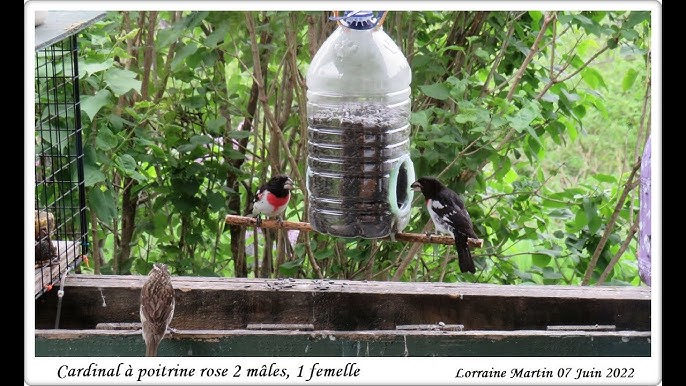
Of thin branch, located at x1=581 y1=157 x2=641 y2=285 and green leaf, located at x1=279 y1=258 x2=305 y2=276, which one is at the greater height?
thin branch, located at x1=581 y1=157 x2=641 y2=285

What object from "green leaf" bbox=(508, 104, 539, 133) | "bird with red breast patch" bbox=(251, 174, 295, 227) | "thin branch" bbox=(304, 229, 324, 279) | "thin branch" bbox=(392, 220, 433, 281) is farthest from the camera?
"thin branch" bbox=(304, 229, 324, 279)

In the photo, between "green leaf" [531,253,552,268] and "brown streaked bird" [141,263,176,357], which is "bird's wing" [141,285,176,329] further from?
"green leaf" [531,253,552,268]

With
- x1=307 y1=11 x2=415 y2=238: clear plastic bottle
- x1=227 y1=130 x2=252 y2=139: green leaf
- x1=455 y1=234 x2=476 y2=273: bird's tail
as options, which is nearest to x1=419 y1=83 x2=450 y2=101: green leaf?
x1=307 y1=11 x2=415 y2=238: clear plastic bottle

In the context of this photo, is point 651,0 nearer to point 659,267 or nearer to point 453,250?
point 659,267

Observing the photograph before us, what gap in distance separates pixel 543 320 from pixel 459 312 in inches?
11.1

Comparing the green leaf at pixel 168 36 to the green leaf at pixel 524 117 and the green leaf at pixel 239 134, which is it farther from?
the green leaf at pixel 524 117

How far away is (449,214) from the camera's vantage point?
381cm

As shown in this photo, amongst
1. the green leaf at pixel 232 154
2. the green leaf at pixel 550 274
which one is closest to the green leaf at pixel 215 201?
the green leaf at pixel 232 154

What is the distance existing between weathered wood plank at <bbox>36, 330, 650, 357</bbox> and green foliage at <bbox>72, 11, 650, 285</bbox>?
978mm

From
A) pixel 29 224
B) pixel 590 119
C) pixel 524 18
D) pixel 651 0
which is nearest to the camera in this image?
pixel 29 224

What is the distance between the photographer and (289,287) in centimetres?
343

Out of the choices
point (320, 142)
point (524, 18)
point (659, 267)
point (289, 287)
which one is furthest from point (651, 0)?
point (289, 287)

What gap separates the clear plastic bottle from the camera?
3.46 metres

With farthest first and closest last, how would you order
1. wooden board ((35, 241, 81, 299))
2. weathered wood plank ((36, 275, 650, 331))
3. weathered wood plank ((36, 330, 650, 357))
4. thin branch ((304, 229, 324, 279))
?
thin branch ((304, 229, 324, 279)) < weathered wood plank ((36, 275, 650, 331)) < wooden board ((35, 241, 81, 299)) < weathered wood plank ((36, 330, 650, 357))
